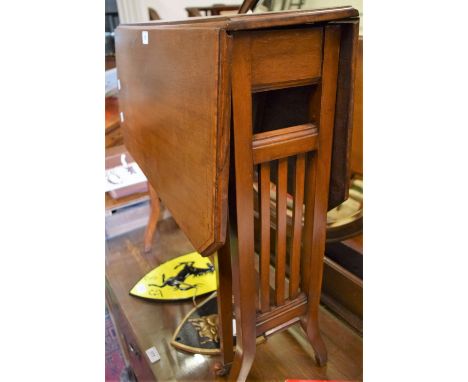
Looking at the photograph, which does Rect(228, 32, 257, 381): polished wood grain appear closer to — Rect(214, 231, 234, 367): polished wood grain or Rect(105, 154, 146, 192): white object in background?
Rect(214, 231, 234, 367): polished wood grain

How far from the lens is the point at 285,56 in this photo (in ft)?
2.35

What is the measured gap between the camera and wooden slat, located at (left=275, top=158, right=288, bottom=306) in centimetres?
85

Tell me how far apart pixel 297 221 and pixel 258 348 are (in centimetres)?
53

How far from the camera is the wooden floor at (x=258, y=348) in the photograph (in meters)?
1.12

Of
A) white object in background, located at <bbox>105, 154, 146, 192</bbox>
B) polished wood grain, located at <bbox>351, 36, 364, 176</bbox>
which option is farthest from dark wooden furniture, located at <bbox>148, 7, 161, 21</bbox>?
polished wood grain, located at <bbox>351, 36, 364, 176</bbox>

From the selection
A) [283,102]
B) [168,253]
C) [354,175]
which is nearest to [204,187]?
[283,102]

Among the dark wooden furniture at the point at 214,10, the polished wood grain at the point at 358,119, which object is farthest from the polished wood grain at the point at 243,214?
the dark wooden furniture at the point at 214,10

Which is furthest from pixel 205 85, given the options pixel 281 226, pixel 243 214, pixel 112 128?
pixel 112 128

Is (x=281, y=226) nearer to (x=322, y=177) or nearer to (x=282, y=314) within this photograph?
(x=322, y=177)

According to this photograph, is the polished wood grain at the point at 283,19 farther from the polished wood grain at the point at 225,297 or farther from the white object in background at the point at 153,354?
the white object in background at the point at 153,354

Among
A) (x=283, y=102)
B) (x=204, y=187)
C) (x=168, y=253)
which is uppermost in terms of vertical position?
(x=283, y=102)
